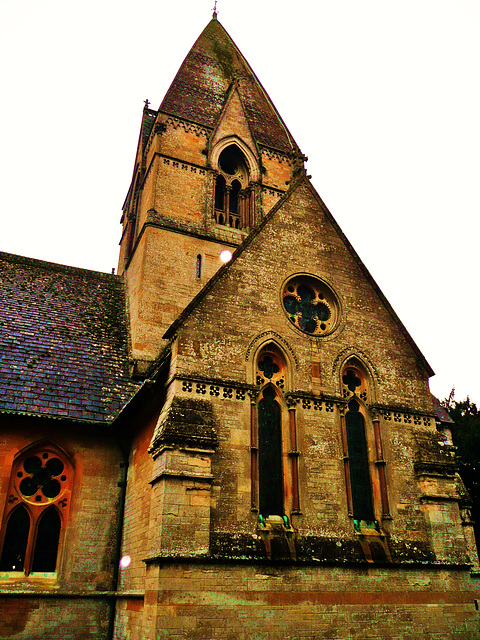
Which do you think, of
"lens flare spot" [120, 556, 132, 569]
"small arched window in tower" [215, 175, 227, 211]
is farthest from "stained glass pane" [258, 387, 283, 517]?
"small arched window in tower" [215, 175, 227, 211]

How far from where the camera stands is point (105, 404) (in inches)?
562

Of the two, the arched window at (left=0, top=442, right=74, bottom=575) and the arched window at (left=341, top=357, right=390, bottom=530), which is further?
the arched window at (left=0, top=442, right=74, bottom=575)

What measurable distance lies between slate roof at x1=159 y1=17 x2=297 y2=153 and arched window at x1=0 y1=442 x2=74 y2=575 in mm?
15283

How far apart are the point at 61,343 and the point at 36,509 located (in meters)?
4.92

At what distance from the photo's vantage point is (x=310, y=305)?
14.0 m

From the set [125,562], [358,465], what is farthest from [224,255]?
[125,562]

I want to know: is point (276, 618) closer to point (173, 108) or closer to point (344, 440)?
point (344, 440)

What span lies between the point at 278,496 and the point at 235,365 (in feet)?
9.98

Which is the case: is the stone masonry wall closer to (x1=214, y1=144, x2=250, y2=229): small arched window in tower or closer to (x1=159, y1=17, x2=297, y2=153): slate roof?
(x1=214, y1=144, x2=250, y2=229): small arched window in tower

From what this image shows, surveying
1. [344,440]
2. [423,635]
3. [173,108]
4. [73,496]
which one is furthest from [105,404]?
[173,108]

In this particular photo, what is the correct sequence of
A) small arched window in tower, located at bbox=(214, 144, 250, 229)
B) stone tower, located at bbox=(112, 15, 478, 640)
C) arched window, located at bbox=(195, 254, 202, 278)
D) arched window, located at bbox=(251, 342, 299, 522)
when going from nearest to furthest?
stone tower, located at bbox=(112, 15, 478, 640)
arched window, located at bbox=(251, 342, 299, 522)
arched window, located at bbox=(195, 254, 202, 278)
small arched window in tower, located at bbox=(214, 144, 250, 229)

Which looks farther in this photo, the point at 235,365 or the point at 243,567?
the point at 235,365

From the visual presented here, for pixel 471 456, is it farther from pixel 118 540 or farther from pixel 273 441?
pixel 118 540

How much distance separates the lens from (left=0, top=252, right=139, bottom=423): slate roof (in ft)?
45.1
